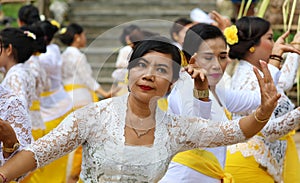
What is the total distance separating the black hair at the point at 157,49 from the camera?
3307 millimetres

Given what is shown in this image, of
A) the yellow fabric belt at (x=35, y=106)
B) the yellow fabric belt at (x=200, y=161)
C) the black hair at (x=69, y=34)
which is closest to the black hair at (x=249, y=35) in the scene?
the yellow fabric belt at (x=200, y=161)

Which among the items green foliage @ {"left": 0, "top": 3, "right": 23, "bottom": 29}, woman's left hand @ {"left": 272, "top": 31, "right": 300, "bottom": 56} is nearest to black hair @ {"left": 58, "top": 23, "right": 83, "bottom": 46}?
green foliage @ {"left": 0, "top": 3, "right": 23, "bottom": 29}

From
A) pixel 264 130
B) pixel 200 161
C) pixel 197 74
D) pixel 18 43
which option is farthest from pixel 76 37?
pixel 197 74

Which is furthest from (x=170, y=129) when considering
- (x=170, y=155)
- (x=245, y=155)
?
(x=245, y=155)

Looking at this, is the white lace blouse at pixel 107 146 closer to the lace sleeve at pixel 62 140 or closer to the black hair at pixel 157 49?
the lace sleeve at pixel 62 140

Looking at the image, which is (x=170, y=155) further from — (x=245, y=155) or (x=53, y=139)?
(x=245, y=155)

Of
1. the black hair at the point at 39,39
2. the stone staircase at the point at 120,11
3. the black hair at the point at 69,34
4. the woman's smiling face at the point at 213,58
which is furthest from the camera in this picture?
the stone staircase at the point at 120,11

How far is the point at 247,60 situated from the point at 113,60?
1610 mm

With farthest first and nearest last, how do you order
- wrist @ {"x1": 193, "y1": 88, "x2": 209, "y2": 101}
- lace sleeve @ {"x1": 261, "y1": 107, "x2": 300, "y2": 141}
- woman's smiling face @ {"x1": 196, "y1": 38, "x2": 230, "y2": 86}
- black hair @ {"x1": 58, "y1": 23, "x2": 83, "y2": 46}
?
1. black hair @ {"x1": 58, "y1": 23, "x2": 83, "y2": 46}
2. lace sleeve @ {"x1": 261, "y1": 107, "x2": 300, "y2": 141}
3. woman's smiling face @ {"x1": 196, "y1": 38, "x2": 230, "y2": 86}
4. wrist @ {"x1": 193, "y1": 88, "x2": 209, "y2": 101}

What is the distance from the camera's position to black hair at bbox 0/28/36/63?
200 inches

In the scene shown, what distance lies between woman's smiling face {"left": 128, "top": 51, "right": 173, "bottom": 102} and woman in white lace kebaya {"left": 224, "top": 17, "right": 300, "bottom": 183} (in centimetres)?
136

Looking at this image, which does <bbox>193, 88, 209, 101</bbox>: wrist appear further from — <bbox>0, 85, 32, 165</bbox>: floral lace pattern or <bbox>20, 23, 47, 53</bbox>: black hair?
<bbox>20, 23, 47, 53</bbox>: black hair

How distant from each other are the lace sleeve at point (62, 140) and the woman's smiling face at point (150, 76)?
26cm

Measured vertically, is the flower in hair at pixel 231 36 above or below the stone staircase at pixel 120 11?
above
